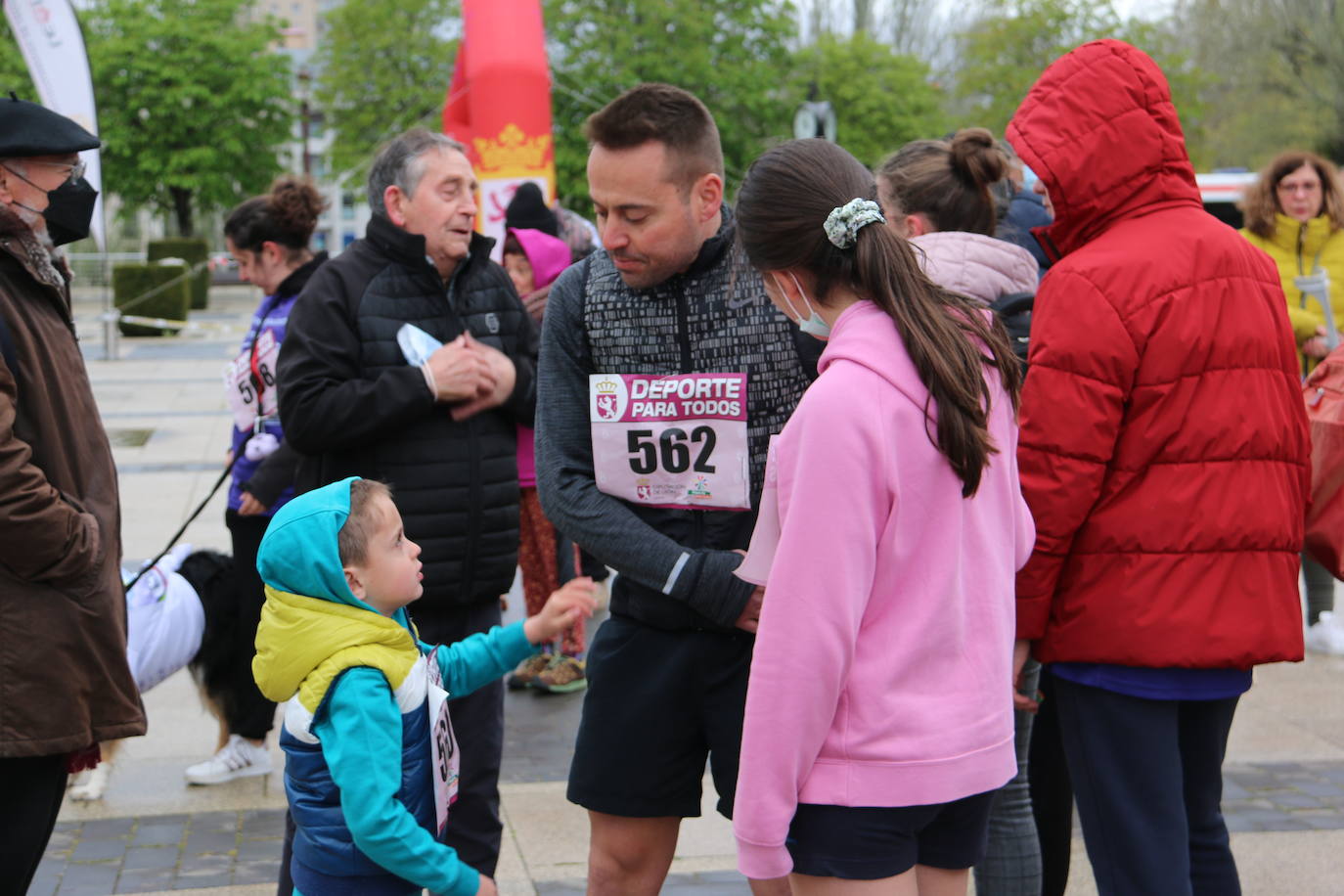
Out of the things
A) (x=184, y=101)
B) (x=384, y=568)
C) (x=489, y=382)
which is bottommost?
(x=384, y=568)

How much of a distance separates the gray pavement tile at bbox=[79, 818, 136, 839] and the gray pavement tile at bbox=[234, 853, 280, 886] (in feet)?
1.64

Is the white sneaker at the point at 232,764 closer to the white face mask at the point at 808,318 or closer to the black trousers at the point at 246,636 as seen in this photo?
the black trousers at the point at 246,636

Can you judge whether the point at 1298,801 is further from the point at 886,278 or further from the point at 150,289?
the point at 150,289

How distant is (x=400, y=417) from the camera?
3.52 m

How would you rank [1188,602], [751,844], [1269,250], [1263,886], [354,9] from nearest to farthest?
Answer: [751,844], [1188,602], [1263,886], [1269,250], [354,9]

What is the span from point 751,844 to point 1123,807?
99cm

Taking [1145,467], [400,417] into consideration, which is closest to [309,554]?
[400,417]

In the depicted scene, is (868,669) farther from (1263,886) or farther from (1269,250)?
(1269,250)

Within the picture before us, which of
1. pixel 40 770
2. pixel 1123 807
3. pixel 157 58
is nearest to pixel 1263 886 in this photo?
pixel 1123 807

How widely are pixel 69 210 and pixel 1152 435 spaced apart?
2.32 meters

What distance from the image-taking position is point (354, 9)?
4909 centimetres

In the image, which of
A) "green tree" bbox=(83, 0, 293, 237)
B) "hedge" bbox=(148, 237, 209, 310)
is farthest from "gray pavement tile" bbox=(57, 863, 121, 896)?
"green tree" bbox=(83, 0, 293, 237)

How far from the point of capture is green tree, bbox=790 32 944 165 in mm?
42562

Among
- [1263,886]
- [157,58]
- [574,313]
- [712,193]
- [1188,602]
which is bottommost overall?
[1263,886]
